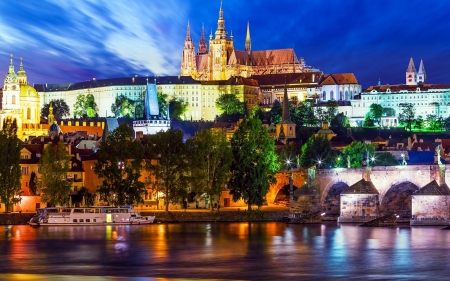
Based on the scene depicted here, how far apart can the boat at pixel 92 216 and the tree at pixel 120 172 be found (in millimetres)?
747

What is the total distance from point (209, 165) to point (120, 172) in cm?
559

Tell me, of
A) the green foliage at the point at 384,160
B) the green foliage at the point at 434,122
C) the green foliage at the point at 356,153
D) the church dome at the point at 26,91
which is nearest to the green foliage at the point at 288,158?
the green foliage at the point at 356,153

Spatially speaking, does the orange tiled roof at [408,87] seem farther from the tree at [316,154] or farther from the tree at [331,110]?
the tree at [316,154]

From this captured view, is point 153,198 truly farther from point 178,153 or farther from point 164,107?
point 164,107

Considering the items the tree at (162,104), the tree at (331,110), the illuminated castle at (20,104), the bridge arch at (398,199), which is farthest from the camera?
the tree at (331,110)

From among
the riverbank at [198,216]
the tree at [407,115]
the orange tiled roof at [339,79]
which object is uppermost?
the orange tiled roof at [339,79]

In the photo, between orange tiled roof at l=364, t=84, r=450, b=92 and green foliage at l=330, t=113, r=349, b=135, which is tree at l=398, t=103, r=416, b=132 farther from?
green foliage at l=330, t=113, r=349, b=135

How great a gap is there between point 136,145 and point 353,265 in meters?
25.3

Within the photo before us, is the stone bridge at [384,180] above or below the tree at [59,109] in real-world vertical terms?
below

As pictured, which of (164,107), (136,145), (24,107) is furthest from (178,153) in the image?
(164,107)

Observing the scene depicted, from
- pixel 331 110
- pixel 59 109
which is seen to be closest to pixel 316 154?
pixel 331 110

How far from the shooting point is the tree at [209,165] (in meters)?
66.2

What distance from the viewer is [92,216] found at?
65.9 m

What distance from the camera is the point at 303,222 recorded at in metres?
66.9
